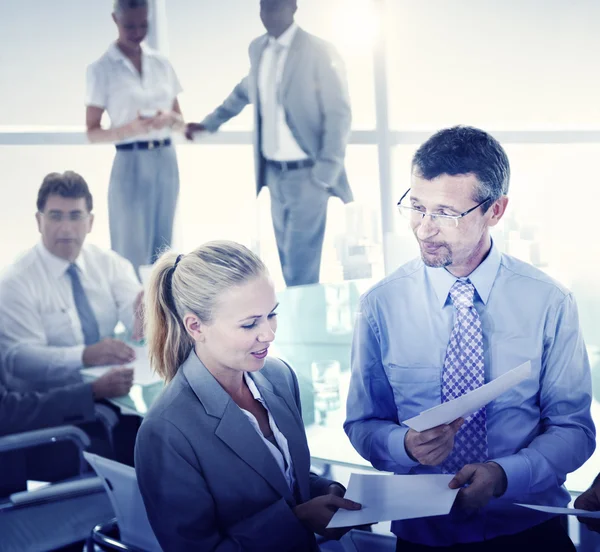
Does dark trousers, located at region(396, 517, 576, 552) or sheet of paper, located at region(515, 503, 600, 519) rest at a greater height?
sheet of paper, located at region(515, 503, 600, 519)

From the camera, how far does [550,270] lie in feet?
5.31

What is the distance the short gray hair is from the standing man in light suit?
47 cm

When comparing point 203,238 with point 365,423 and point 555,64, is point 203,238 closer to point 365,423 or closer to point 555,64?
point 365,423

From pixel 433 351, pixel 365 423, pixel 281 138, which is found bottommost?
pixel 365 423

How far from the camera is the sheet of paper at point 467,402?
4.26 ft

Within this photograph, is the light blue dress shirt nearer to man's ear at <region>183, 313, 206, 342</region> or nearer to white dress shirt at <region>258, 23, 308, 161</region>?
man's ear at <region>183, 313, 206, 342</region>

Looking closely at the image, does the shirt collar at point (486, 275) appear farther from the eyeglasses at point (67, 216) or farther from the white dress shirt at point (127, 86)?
the eyeglasses at point (67, 216)

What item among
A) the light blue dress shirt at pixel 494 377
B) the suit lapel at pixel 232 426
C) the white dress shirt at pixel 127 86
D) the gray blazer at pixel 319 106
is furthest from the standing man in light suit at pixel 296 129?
the suit lapel at pixel 232 426

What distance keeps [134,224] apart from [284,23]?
84 cm

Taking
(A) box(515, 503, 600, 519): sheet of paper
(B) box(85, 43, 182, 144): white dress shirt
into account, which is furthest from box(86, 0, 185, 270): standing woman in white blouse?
(A) box(515, 503, 600, 519): sheet of paper

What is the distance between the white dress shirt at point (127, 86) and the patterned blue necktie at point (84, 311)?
1.58 ft

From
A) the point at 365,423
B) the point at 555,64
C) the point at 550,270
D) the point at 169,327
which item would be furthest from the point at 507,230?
the point at 169,327

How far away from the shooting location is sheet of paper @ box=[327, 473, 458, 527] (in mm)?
1339

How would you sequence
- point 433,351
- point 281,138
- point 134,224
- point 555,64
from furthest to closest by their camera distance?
point 134,224, point 281,138, point 555,64, point 433,351
